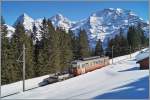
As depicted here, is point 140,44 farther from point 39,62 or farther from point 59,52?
point 39,62

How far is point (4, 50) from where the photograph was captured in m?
40.7

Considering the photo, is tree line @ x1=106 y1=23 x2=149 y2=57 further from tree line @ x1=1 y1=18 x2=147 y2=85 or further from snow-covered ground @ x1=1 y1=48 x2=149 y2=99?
snow-covered ground @ x1=1 y1=48 x2=149 y2=99

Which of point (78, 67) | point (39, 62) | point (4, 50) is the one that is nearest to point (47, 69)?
point (39, 62)

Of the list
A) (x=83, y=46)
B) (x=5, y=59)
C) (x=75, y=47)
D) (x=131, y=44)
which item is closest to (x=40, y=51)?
(x=5, y=59)

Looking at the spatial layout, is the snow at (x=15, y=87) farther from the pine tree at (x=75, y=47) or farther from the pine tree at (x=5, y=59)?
the pine tree at (x=75, y=47)

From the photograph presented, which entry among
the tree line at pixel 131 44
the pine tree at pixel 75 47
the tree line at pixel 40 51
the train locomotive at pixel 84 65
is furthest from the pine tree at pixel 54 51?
the tree line at pixel 131 44

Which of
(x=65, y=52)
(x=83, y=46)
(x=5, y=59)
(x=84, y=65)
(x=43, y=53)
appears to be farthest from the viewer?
(x=83, y=46)

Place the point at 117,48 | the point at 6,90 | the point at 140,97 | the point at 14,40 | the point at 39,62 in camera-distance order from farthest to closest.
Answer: the point at 117,48, the point at 39,62, the point at 14,40, the point at 6,90, the point at 140,97

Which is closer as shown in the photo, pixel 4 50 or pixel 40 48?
pixel 4 50

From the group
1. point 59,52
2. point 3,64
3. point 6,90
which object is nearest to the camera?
point 6,90

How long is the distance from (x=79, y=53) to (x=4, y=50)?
26125 mm

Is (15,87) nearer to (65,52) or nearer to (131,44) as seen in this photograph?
(65,52)

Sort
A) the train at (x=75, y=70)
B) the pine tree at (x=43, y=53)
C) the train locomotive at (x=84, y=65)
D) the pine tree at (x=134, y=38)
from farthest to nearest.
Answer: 1. the pine tree at (x=134, y=38)
2. the pine tree at (x=43, y=53)
3. the train locomotive at (x=84, y=65)
4. the train at (x=75, y=70)

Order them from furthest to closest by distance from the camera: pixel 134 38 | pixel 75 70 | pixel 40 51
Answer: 1. pixel 134 38
2. pixel 40 51
3. pixel 75 70
